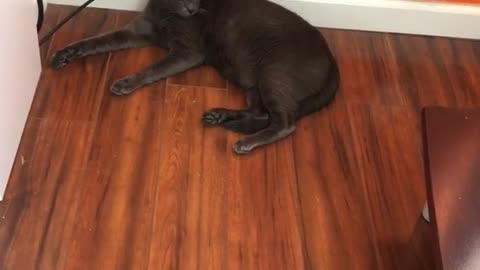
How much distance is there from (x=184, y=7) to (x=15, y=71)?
531 mm

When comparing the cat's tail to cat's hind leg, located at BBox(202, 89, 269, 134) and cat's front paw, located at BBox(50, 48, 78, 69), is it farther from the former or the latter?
cat's front paw, located at BBox(50, 48, 78, 69)

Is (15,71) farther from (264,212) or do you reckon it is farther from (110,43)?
(264,212)

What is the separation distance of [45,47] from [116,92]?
0.96 feet

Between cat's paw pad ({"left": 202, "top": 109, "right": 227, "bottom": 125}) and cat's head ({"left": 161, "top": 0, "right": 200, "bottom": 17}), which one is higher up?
cat's head ({"left": 161, "top": 0, "right": 200, "bottom": 17})

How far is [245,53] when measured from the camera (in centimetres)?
191

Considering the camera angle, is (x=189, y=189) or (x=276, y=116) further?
(x=276, y=116)

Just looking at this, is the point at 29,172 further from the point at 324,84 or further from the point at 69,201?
the point at 324,84

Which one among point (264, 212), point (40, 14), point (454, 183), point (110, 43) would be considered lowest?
A: point (264, 212)

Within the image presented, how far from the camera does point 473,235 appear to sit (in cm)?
108

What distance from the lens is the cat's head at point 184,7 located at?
1895 millimetres

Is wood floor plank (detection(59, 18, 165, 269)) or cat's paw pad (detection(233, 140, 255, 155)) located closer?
wood floor plank (detection(59, 18, 165, 269))

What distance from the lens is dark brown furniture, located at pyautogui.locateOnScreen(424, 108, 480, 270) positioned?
3.45 feet

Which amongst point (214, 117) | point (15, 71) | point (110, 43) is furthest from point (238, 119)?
point (15, 71)

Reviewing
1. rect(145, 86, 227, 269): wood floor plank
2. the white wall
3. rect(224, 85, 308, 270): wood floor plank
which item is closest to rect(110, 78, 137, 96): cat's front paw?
rect(145, 86, 227, 269): wood floor plank
